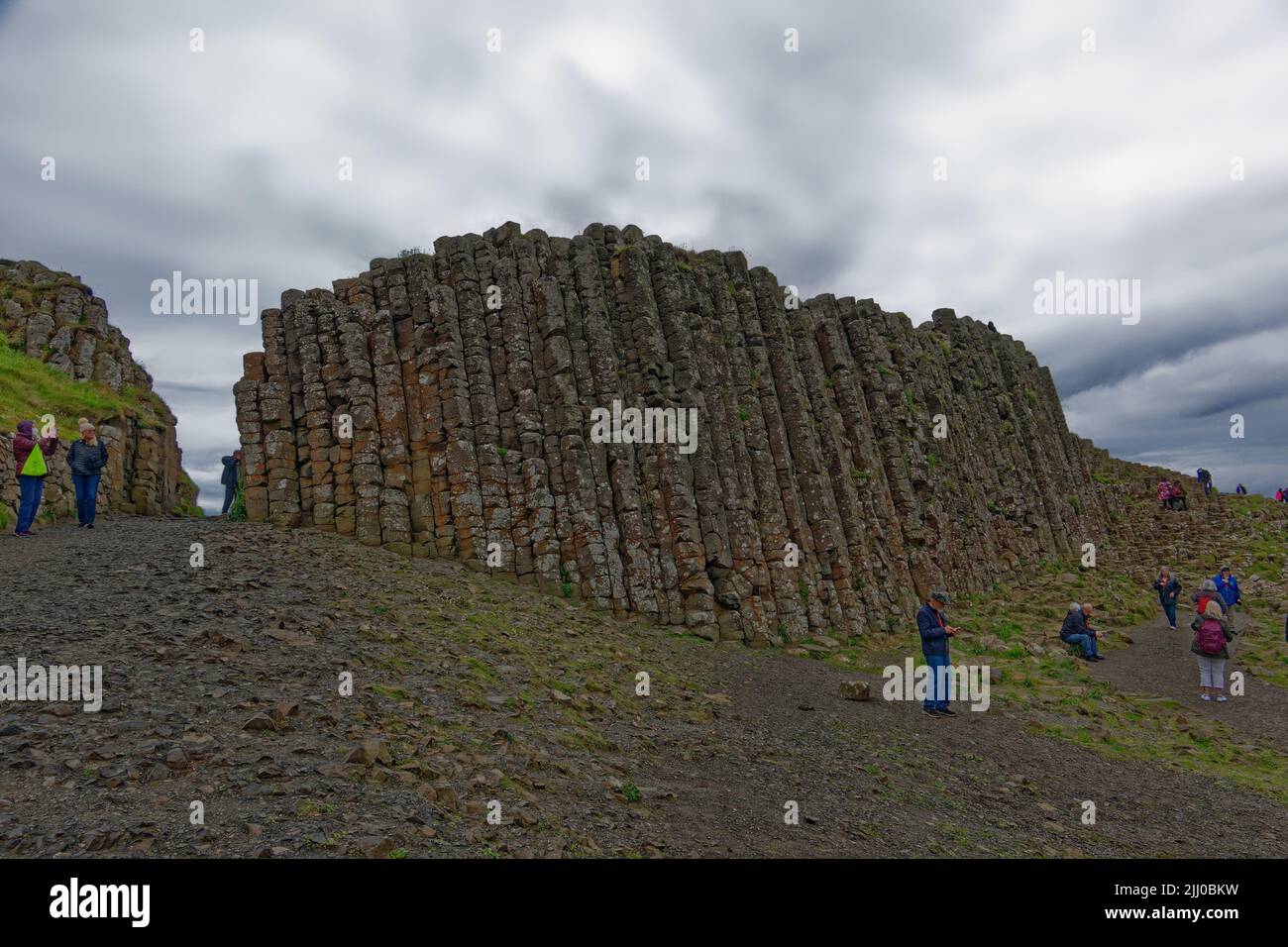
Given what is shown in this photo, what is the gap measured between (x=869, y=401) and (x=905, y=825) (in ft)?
69.5

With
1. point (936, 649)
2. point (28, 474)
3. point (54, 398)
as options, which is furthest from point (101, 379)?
point (936, 649)

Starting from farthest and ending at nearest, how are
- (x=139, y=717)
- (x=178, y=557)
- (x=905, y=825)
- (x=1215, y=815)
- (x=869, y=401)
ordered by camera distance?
1. (x=869, y=401)
2. (x=178, y=557)
3. (x=1215, y=815)
4. (x=905, y=825)
5. (x=139, y=717)

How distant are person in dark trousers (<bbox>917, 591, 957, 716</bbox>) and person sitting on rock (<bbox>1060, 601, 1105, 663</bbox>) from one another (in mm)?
9237

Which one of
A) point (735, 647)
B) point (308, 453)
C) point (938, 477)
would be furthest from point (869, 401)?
point (308, 453)

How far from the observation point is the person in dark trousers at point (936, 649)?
46.9ft

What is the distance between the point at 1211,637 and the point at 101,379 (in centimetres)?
3289

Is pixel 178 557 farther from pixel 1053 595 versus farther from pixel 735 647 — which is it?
pixel 1053 595

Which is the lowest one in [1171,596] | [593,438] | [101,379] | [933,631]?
[933,631]

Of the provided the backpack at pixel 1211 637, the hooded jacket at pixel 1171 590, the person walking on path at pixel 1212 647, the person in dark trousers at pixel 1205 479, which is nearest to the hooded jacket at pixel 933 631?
the person walking on path at pixel 1212 647

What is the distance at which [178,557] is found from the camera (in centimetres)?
1430

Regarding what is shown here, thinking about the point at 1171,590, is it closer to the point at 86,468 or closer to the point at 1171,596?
the point at 1171,596

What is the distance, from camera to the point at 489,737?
882cm

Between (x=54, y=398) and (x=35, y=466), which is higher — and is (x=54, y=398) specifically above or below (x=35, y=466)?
above

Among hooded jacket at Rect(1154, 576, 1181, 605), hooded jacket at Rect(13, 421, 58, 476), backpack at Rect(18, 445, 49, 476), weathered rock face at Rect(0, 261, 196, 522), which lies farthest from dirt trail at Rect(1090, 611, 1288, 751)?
weathered rock face at Rect(0, 261, 196, 522)
